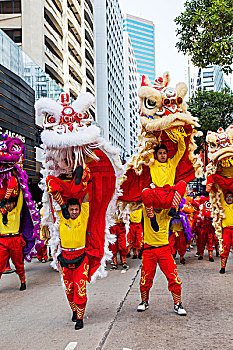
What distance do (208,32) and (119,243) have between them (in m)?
4.95

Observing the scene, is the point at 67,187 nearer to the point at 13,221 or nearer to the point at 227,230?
the point at 13,221

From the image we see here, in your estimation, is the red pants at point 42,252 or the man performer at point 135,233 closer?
the red pants at point 42,252

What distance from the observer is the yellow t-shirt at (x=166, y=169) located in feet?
17.5

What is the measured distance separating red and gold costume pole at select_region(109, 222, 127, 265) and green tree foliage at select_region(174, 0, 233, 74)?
4.08 metres

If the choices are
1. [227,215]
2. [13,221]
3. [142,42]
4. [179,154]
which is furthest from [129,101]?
[179,154]

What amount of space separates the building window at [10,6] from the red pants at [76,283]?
23351 mm

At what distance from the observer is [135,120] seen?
324ft

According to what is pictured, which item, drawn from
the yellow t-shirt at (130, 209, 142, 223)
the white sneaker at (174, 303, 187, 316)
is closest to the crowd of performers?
the white sneaker at (174, 303, 187, 316)

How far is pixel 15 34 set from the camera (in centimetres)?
2459

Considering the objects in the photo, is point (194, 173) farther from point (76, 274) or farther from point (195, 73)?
point (195, 73)

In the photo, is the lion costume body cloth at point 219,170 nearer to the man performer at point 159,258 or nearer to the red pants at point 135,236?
the man performer at point 159,258

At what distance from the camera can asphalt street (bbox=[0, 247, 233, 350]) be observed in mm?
4156

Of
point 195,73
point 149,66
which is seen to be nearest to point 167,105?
point 195,73

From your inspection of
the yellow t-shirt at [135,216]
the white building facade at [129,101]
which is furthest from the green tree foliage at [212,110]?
the white building facade at [129,101]
